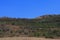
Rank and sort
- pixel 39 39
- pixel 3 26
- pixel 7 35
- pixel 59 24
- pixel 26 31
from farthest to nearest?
pixel 59 24 < pixel 3 26 < pixel 26 31 < pixel 7 35 < pixel 39 39

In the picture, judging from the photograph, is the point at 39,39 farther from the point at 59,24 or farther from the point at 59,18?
the point at 59,18

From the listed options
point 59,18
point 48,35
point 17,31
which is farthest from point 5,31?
point 59,18

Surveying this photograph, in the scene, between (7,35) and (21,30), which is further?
(21,30)

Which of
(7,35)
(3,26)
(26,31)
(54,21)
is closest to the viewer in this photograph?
(7,35)

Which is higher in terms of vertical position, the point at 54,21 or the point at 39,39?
the point at 54,21

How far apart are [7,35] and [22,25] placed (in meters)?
5.13

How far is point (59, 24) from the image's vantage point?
27969 mm

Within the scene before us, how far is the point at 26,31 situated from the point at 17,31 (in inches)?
37.2

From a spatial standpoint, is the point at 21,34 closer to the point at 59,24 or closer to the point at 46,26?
the point at 46,26

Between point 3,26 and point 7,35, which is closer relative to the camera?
point 7,35

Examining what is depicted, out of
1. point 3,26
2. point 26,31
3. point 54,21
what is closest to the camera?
point 26,31

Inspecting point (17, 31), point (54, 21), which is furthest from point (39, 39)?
point (54, 21)

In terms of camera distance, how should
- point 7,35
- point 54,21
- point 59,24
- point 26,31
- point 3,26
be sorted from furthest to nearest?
point 54,21 < point 59,24 < point 3,26 < point 26,31 < point 7,35

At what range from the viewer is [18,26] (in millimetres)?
25703
